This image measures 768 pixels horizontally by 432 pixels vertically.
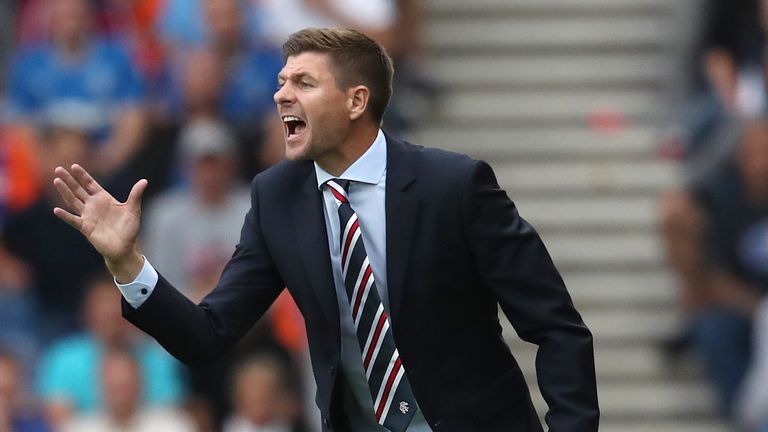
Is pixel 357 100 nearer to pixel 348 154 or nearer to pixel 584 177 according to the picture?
pixel 348 154

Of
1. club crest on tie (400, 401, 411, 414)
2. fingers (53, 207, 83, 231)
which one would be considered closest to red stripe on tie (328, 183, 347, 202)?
club crest on tie (400, 401, 411, 414)

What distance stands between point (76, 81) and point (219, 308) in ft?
15.1

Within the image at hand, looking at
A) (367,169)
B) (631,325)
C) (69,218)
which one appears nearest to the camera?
(69,218)

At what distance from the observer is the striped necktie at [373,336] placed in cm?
405

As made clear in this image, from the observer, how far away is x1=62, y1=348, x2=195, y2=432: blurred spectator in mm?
7164

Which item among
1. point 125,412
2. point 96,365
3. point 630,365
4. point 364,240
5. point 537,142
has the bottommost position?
point 630,365

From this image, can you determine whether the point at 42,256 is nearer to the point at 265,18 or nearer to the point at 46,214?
the point at 46,214

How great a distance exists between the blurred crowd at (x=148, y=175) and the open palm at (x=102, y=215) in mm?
3094

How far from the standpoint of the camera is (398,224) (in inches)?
159

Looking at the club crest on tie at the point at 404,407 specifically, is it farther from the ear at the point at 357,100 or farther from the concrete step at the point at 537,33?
the concrete step at the point at 537,33

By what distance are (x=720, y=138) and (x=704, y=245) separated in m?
0.75

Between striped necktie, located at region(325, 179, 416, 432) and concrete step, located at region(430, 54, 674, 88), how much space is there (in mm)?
5177

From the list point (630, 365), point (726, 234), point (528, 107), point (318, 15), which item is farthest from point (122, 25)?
point (726, 234)

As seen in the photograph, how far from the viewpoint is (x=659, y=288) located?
8.50 m
